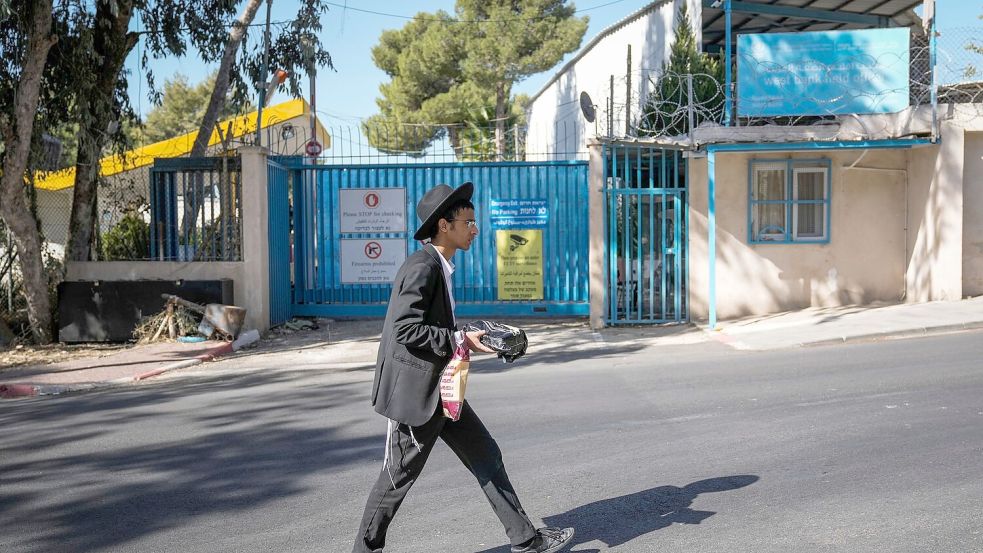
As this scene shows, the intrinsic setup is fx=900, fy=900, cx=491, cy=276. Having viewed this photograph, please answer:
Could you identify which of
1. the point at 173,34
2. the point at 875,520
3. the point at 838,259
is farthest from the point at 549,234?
the point at 875,520

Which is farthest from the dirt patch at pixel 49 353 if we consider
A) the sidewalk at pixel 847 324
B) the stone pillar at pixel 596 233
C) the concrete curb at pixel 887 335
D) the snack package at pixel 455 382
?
the snack package at pixel 455 382

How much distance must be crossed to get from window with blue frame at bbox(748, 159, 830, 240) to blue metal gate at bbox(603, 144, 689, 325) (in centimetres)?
117

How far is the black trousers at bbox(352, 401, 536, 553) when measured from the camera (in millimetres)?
4020

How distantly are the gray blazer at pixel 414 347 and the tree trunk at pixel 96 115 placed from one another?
418 inches

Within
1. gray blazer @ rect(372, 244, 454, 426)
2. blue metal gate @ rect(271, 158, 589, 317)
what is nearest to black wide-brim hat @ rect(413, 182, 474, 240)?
gray blazer @ rect(372, 244, 454, 426)

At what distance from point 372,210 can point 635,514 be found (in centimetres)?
1004

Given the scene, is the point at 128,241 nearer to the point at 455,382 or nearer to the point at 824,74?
the point at 824,74

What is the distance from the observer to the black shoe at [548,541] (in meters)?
4.15

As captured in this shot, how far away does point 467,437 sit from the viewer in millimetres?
4148

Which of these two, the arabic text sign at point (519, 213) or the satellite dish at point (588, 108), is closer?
the satellite dish at point (588, 108)

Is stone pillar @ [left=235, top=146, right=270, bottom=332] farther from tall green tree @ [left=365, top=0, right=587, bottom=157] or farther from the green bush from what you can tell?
tall green tree @ [left=365, top=0, right=587, bottom=157]

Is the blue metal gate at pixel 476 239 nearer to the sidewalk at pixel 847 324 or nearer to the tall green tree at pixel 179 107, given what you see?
the sidewalk at pixel 847 324

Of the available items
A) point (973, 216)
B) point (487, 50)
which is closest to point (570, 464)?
point (973, 216)

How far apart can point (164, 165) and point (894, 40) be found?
1081cm
